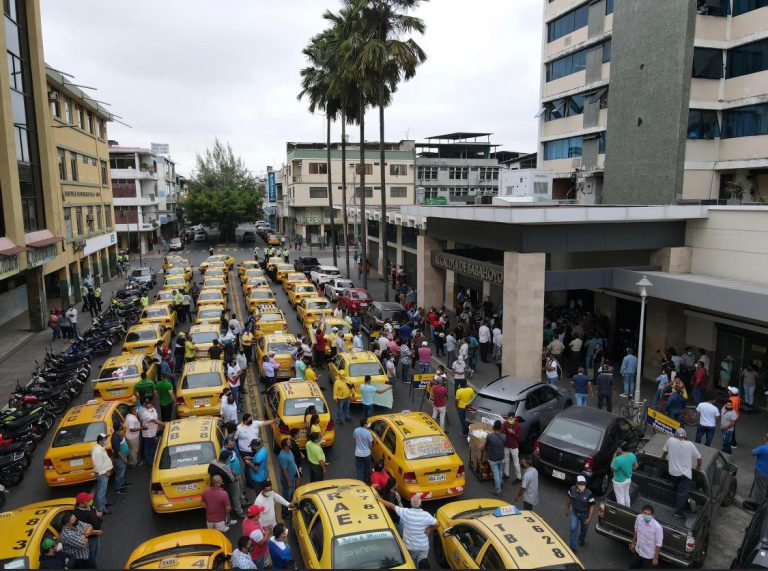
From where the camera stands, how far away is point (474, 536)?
800 centimetres

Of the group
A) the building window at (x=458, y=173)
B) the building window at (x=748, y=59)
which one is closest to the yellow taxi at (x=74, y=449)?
the building window at (x=748, y=59)

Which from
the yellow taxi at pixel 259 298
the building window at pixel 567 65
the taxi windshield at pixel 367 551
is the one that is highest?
the building window at pixel 567 65

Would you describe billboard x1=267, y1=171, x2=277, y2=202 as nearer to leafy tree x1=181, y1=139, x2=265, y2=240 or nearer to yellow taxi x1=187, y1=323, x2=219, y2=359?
leafy tree x1=181, y1=139, x2=265, y2=240

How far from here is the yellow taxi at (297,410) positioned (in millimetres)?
13000

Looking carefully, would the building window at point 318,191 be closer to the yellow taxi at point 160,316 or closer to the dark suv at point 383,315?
the yellow taxi at point 160,316

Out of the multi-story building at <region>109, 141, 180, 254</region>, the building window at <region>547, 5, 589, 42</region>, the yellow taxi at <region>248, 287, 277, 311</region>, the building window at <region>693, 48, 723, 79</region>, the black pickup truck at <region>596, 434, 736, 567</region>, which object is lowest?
the black pickup truck at <region>596, 434, 736, 567</region>

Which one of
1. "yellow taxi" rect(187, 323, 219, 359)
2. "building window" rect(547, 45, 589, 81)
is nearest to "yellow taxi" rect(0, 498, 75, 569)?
"yellow taxi" rect(187, 323, 219, 359)

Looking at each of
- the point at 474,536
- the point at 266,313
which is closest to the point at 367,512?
the point at 474,536

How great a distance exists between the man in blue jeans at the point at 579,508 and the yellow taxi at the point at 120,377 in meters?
11.8

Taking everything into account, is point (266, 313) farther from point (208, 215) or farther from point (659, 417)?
point (208, 215)

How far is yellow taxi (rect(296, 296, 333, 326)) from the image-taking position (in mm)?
25500

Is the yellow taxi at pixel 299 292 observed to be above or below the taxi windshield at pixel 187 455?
below

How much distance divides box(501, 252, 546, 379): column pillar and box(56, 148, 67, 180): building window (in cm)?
2840

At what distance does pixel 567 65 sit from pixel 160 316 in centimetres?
2656
